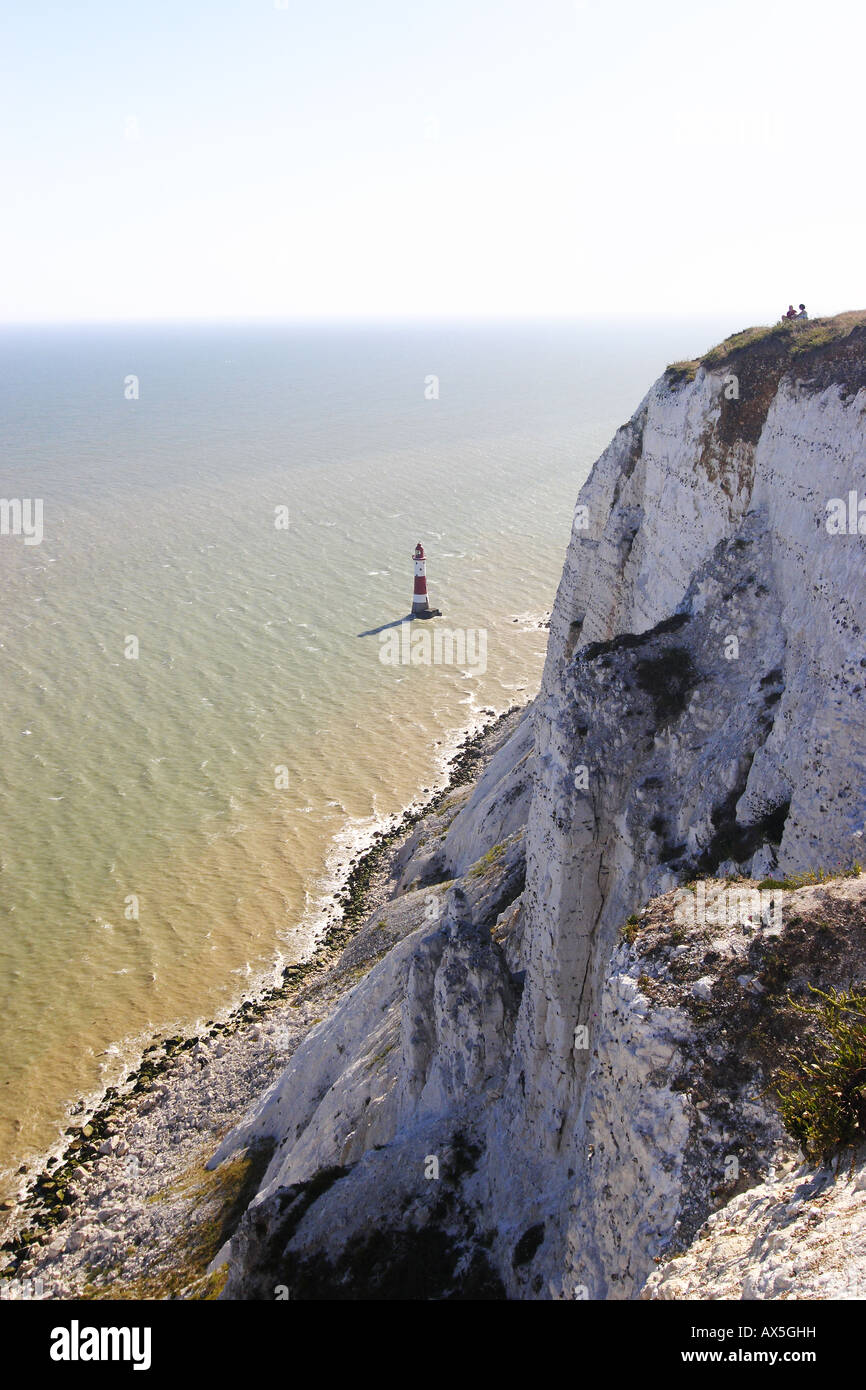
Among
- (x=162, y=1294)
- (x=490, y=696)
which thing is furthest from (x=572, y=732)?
(x=490, y=696)

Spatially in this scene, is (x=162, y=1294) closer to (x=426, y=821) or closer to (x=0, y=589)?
(x=426, y=821)

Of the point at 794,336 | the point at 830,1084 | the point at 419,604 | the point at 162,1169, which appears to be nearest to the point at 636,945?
the point at 830,1084

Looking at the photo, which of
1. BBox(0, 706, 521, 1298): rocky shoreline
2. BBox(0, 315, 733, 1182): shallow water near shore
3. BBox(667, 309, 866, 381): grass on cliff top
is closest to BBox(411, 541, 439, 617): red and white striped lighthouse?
BBox(0, 315, 733, 1182): shallow water near shore

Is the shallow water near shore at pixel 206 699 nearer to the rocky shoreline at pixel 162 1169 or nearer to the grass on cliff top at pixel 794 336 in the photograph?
the rocky shoreline at pixel 162 1169

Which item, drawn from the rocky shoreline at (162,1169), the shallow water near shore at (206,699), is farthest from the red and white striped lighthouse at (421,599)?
the rocky shoreline at (162,1169)

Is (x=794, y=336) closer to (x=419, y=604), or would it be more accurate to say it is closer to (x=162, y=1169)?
(x=162, y=1169)
